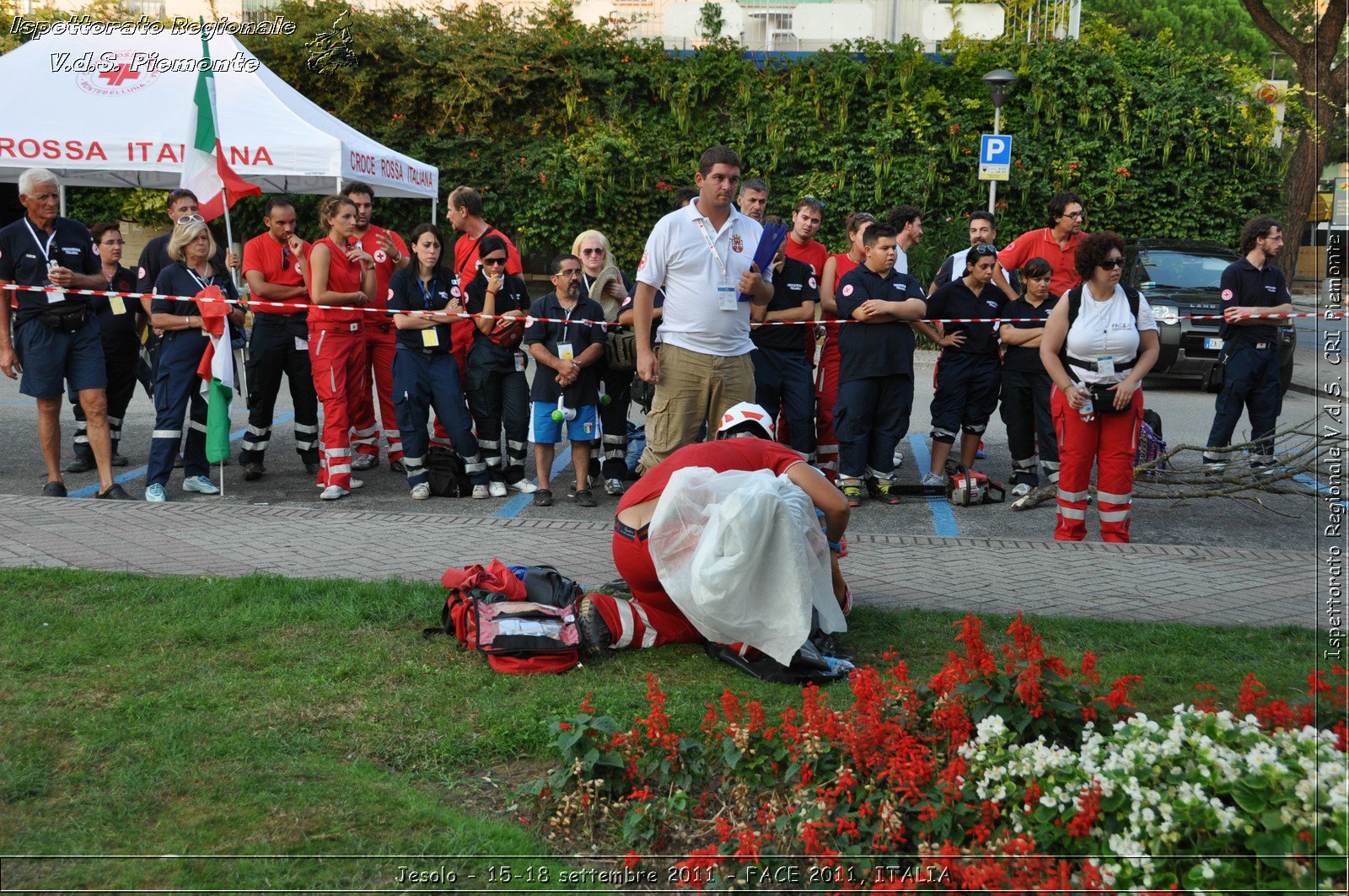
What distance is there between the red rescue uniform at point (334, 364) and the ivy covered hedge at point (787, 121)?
13980 millimetres

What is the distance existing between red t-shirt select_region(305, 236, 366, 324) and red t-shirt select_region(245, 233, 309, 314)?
0.47 metres

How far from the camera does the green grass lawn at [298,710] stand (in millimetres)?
3451

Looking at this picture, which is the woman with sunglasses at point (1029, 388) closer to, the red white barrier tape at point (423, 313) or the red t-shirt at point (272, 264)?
the red white barrier tape at point (423, 313)

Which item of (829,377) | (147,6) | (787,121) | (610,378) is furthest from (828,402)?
(147,6)

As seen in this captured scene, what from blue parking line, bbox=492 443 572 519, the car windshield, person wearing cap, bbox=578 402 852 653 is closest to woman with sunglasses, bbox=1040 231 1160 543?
person wearing cap, bbox=578 402 852 653

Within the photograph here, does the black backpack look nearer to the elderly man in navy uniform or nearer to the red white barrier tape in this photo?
the red white barrier tape

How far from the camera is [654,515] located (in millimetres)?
4906

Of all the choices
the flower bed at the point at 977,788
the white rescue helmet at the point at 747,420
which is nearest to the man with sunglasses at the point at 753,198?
the white rescue helmet at the point at 747,420

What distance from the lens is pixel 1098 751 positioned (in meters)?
3.34

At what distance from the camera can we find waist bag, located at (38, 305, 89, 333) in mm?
8414

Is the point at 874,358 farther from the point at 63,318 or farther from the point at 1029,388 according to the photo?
the point at 63,318

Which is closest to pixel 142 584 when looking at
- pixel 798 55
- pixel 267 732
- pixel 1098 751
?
pixel 267 732

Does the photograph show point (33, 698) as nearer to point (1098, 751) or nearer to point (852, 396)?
point (1098, 751)

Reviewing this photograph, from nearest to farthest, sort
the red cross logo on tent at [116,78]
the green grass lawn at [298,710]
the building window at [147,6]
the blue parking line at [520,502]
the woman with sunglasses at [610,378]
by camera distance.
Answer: the green grass lawn at [298,710]
the blue parking line at [520,502]
the woman with sunglasses at [610,378]
the red cross logo on tent at [116,78]
the building window at [147,6]
